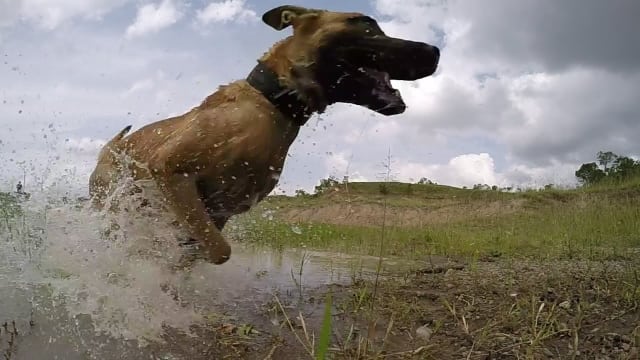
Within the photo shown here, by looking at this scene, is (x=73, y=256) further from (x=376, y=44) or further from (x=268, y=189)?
(x=376, y=44)

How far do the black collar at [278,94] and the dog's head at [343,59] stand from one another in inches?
1.8

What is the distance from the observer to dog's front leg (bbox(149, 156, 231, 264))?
3566 millimetres

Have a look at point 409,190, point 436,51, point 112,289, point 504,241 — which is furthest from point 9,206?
point 409,190

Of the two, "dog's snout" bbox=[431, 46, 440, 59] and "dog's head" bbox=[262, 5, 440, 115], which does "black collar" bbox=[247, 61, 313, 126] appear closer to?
"dog's head" bbox=[262, 5, 440, 115]

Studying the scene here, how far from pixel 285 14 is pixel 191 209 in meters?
1.36

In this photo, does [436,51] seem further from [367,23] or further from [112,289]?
[112,289]

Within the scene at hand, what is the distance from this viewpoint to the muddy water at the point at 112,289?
102 inches

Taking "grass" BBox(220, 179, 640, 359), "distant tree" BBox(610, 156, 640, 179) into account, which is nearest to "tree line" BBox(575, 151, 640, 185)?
"distant tree" BBox(610, 156, 640, 179)

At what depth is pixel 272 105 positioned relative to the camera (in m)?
3.66

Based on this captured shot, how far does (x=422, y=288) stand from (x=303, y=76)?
5.08 ft

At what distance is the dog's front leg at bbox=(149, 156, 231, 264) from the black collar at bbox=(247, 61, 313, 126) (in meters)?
0.69

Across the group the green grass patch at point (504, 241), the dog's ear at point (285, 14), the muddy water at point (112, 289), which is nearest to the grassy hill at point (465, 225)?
the green grass patch at point (504, 241)

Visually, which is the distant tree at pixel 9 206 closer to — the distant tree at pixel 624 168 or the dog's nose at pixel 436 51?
the dog's nose at pixel 436 51

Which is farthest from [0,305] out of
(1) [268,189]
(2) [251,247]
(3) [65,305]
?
(2) [251,247]
